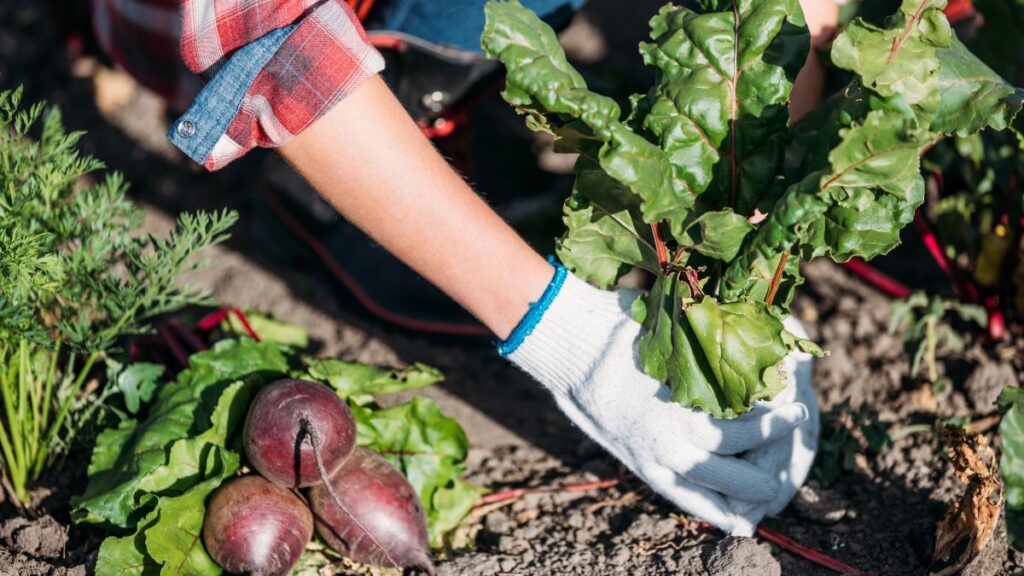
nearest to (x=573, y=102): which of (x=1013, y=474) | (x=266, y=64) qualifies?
(x=266, y=64)

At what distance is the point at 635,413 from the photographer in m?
1.91

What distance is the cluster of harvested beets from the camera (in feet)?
5.98

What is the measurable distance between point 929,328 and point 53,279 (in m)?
2.00

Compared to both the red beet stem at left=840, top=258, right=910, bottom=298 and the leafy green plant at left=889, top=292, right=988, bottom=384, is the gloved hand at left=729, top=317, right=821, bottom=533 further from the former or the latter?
the red beet stem at left=840, top=258, right=910, bottom=298

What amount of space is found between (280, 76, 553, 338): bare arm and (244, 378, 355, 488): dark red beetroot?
1.07ft

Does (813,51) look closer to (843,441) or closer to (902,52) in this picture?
(902,52)

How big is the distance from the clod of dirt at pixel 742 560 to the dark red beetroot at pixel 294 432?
74 cm

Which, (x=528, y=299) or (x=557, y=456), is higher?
(x=528, y=299)

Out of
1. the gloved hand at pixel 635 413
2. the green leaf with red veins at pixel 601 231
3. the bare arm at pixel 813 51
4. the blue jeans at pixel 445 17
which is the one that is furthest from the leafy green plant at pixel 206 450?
the bare arm at pixel 813 51

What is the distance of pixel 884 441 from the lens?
2.14 m

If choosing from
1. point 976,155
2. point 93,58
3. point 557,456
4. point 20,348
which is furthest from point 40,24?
point 976,155

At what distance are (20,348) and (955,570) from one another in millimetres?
1818

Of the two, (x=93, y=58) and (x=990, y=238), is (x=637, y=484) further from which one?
(x=93, y=58)

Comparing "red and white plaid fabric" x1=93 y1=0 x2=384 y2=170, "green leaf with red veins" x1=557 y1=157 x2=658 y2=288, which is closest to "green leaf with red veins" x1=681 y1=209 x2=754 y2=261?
"green leaf with red veins" x1=557 y1=157 x2=658 y2=288
